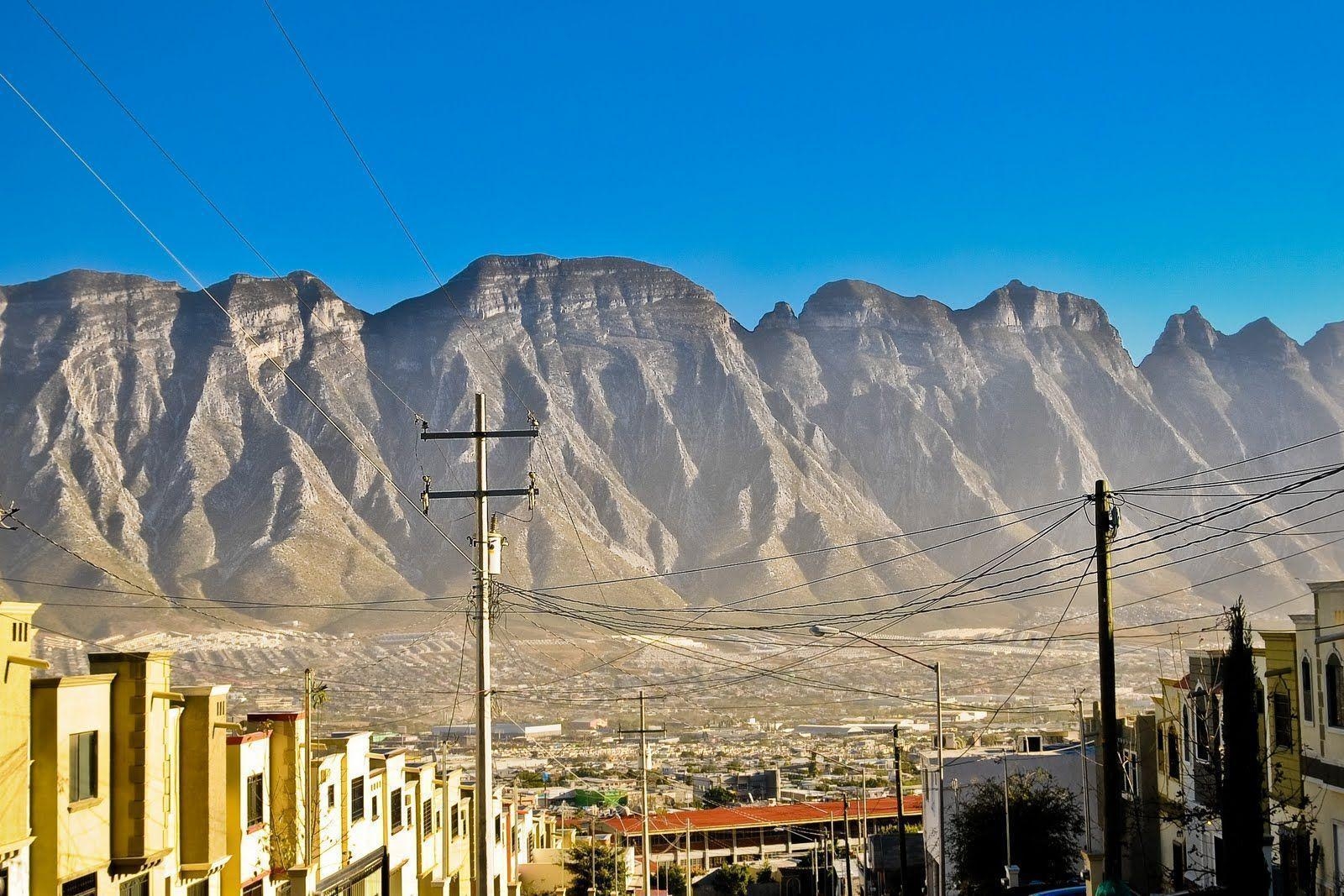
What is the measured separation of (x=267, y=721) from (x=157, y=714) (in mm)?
6764

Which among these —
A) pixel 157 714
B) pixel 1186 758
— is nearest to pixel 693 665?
pixel 1186 758

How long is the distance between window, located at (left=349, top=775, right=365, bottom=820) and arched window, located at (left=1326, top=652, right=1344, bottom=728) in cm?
2304

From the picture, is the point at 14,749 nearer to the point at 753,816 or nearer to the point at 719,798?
the point at 753,816

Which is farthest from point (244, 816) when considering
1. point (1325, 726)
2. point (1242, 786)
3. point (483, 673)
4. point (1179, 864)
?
point (1179, 864)

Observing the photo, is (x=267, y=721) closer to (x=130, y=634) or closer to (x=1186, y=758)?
(x=1186, y=758)

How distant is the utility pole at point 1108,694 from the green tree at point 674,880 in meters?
49.1

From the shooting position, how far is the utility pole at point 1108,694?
20.1 meters

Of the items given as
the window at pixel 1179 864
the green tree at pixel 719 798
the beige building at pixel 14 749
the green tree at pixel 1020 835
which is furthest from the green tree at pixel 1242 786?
the green tree at pixel 719 798

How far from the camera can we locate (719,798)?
9362 centimetres

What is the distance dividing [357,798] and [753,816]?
150 ft

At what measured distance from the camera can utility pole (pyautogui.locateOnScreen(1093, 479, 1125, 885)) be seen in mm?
20141

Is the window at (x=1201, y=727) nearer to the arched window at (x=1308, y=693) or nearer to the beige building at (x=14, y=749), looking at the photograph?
the arched window at (x=1308, y=693)

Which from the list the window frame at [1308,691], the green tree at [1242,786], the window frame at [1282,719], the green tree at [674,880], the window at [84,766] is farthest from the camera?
the green tree at [674,880]

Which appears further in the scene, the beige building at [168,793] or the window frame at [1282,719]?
the window frame at [1282,719]
